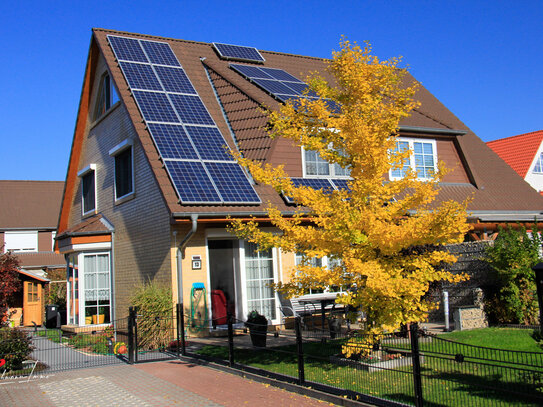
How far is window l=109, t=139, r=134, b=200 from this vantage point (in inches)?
698

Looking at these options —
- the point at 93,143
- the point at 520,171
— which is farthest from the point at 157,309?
the point at 520,171

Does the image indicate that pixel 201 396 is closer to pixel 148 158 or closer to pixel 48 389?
pixel 48 389

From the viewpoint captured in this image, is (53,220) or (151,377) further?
(53,220)

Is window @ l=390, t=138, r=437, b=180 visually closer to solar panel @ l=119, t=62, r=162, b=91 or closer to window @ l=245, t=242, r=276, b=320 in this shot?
window @ l=245, t=242, r=276, b=320

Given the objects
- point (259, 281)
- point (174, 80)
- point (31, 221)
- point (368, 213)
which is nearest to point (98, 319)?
point (259, 281)

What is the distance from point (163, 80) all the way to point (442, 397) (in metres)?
14.2

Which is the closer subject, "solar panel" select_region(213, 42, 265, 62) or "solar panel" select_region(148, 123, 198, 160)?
"solar panel" select_region(148, 123, 198, 160)

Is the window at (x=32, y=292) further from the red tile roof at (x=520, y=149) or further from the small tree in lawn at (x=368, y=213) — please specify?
the red tile roof at (x=520, y=149)

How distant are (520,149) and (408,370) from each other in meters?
23.2

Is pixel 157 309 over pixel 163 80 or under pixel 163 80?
under

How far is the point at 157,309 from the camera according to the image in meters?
13.9

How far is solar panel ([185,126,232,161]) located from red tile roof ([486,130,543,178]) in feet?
55.1

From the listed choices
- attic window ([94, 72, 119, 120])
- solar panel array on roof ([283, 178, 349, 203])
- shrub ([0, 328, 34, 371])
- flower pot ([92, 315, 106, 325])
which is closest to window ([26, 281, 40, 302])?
flower pot ([92, 315, 106, 325])

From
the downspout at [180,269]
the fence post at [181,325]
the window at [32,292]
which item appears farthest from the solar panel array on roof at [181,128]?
the window at [32,292]
